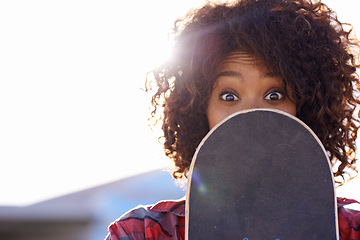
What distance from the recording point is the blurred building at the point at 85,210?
10.4 m

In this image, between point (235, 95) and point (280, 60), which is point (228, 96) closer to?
point (235, 95)

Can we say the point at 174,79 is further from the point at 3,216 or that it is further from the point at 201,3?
the point at 3,216

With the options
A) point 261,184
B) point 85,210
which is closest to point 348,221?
point 261,184

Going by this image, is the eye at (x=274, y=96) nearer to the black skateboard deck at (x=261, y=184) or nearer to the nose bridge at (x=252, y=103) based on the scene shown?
the nose bridge at (x=252, y=103)

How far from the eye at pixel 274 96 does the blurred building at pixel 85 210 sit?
24.7 feet

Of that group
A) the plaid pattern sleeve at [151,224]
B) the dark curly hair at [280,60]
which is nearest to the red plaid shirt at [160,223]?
the plaid pattern sleeve at [151,224]

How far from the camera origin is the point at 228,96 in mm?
1900

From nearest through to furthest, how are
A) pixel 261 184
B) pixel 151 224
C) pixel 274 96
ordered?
pixel 261 184 < pixel 151 224 < pixel 274 96

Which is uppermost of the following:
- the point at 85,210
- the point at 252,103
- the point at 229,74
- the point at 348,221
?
the point at 229,74

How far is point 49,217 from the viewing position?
12.8 metres

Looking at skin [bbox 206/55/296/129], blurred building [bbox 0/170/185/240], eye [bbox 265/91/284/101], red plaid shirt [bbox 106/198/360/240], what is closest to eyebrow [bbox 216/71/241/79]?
skin [bbox 206/55/296/129]

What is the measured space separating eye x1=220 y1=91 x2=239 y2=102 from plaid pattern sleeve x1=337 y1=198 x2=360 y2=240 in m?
0.56

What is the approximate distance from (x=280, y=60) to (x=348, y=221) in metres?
0.65

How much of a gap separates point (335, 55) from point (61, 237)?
13.6 m
